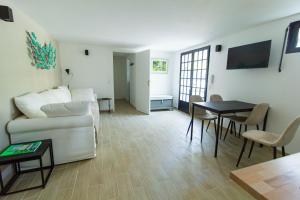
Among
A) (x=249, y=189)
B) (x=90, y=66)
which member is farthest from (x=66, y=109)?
(x=90, y=66)

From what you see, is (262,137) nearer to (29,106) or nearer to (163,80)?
(29,106)

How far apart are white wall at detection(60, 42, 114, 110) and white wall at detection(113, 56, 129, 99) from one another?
2494 millimetres

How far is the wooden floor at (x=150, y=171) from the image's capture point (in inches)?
63.4

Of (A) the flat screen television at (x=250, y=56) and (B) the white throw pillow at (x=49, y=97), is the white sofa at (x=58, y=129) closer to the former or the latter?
(B) the white throw pillow at (x=49, y=97)

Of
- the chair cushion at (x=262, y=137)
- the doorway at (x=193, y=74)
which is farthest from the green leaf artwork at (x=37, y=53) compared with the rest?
the doorway at (x=193, y=74)

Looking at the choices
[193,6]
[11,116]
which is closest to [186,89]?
[193,6]

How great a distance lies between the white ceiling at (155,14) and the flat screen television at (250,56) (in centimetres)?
41

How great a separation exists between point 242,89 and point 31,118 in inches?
151

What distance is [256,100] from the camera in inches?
115

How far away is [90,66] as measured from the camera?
4.90 m

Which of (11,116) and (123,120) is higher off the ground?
(11,116)

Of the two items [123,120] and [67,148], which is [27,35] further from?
[123,120]

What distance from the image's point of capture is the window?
7.58ft

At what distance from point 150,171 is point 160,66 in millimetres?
4493
